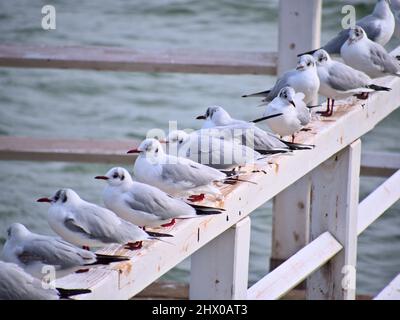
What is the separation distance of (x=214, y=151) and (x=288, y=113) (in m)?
0.42

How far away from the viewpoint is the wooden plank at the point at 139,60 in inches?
274

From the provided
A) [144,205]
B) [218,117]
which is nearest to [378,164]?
[218,117]

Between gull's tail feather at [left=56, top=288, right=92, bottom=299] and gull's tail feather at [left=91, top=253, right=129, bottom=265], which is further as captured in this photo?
gull's tail feather at [left=91, top=253, right=129, bottom=265]

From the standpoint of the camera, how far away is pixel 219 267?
11.4 feet

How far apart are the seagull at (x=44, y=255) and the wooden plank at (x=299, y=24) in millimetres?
3698

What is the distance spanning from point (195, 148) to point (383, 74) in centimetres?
145

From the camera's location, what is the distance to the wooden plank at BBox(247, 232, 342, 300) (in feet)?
12.6

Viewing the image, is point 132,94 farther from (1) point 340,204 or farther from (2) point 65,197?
(2) point 65,197

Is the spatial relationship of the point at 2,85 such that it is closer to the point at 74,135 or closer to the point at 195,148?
the point at 74,135

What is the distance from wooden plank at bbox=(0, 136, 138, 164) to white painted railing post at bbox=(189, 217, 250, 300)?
3.32 m

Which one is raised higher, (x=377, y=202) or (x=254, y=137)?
(x=254, y=137)

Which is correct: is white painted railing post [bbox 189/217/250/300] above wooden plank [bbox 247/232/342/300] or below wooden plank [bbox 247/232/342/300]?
above

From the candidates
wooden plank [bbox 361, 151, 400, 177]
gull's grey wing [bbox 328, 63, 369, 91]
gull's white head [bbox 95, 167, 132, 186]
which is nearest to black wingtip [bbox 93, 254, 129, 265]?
gull's white head [bbox 95, 167, 132, 186]

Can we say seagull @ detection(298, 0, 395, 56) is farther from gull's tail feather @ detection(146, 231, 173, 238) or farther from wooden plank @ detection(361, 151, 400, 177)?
gull's tail feather @ detection(146, 231, 173, 238)
